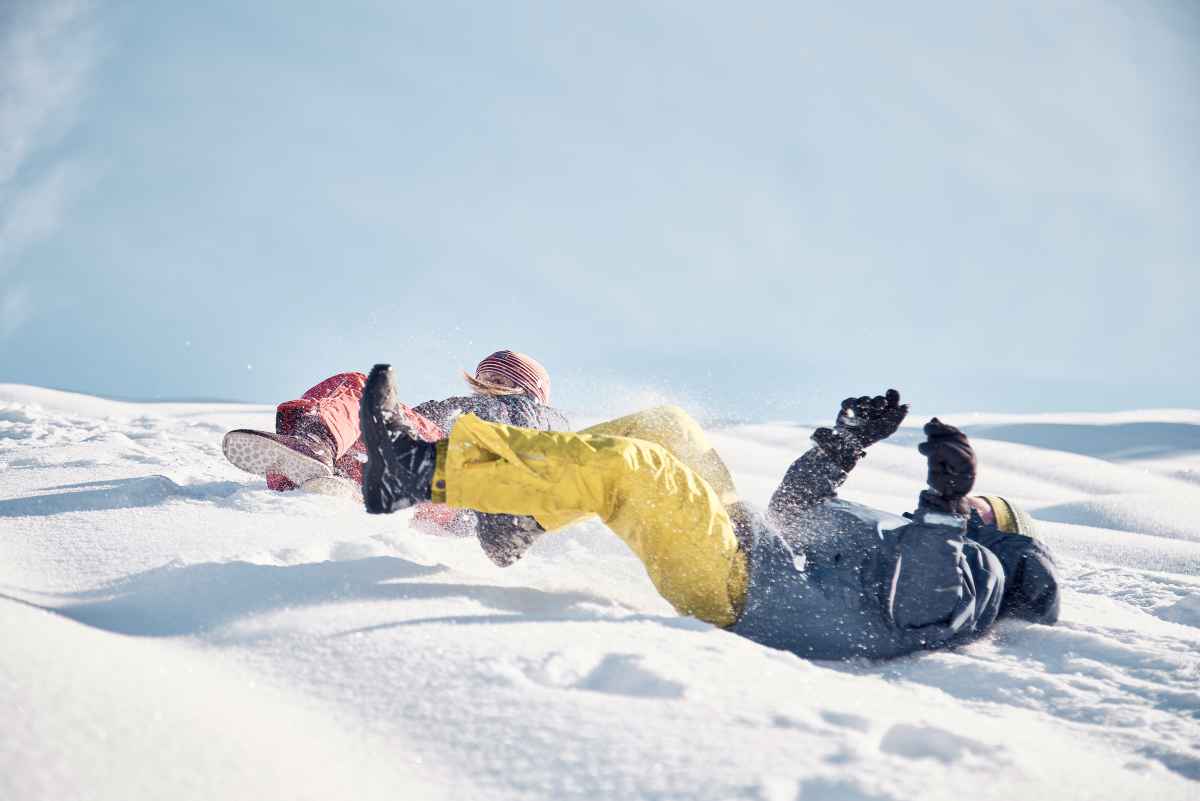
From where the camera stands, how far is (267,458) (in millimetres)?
2867

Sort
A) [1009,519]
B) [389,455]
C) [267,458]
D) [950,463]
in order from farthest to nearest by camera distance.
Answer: [267,458], [1009,519], [950,463], [389,455]

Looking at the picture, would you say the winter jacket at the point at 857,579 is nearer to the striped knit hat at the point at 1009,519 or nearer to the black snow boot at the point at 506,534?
the striped knit hat at the point at 1009,519

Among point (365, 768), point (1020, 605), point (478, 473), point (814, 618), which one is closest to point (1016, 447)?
point (1020, 605)

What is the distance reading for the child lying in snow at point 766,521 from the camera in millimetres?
1787

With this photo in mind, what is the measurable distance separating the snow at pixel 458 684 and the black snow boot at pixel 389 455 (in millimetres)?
191

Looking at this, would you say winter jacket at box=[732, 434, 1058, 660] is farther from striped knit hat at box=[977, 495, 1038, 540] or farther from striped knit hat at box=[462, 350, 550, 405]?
striped knit hat at box=[462, 350, 550, 405]

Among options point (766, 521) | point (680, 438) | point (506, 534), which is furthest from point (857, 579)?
point (506, 534)

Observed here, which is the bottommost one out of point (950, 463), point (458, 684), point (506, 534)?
point (458, 684)

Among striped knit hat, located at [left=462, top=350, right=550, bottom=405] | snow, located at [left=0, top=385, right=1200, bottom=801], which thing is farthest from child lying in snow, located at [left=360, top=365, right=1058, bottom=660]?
striped knit hat, located at [left=462, top=350, right=550, bottom=405]

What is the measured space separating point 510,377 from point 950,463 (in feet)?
Result: 5.50

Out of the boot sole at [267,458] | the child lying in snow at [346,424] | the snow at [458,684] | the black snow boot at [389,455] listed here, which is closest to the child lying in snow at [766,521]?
the black snow boot at [389,455]

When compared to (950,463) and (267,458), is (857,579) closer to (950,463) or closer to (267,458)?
(950,463)

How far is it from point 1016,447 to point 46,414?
10.9m

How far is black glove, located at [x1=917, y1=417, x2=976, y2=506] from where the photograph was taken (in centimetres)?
210
